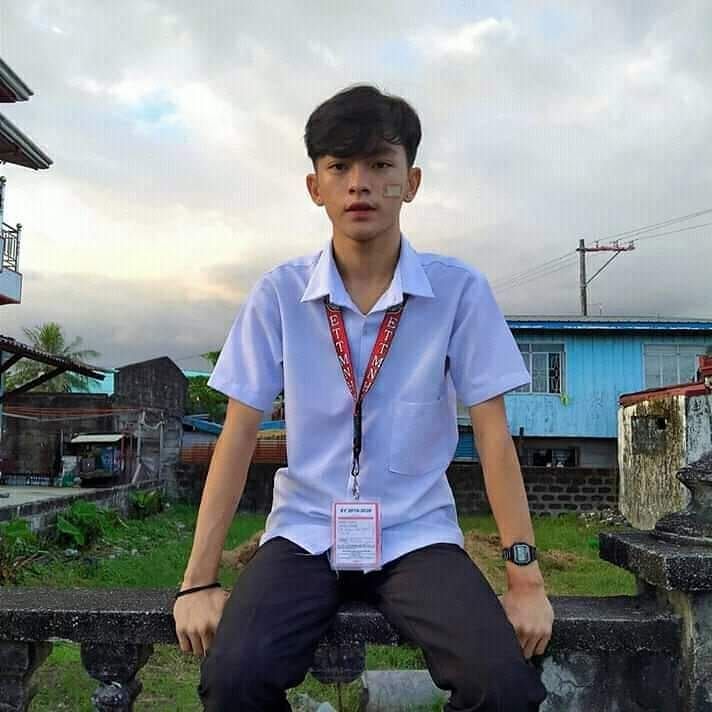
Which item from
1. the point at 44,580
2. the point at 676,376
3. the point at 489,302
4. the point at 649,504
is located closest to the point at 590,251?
the point at 676,376

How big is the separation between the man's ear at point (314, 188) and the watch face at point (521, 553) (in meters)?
1.04

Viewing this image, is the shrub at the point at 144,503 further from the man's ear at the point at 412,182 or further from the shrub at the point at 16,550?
the man's ear at the point at 412,182

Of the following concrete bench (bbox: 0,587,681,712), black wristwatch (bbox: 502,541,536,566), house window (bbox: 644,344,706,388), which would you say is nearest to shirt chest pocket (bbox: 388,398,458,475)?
black wristwatch (bbox: 502,541,536,566)

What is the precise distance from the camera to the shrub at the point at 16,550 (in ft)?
27.9

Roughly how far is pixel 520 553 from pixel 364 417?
20.4 inches

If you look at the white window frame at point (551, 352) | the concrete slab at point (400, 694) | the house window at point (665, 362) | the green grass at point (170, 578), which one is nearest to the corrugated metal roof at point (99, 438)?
the green grass at point (170, 578)

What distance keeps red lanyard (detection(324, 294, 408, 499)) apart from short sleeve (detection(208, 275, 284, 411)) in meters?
0.16

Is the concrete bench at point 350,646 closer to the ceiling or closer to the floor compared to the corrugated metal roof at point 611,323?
closer to the floor

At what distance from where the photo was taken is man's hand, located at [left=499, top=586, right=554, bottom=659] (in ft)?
5.92

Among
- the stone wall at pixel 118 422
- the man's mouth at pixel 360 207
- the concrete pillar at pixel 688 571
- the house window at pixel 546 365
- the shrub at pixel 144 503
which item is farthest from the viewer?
the stone wall at pixel 118 422

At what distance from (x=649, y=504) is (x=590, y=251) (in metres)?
15.1

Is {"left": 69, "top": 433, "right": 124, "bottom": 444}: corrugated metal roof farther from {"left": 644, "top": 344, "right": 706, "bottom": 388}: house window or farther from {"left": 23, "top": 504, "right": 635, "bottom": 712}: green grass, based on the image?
{"left": 644, "top": 344, "right": 706, "bottom": 388}: house window

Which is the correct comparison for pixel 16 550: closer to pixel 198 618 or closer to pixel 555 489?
pixel 198 618

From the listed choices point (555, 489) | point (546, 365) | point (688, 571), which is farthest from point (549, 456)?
point (688, 571)
